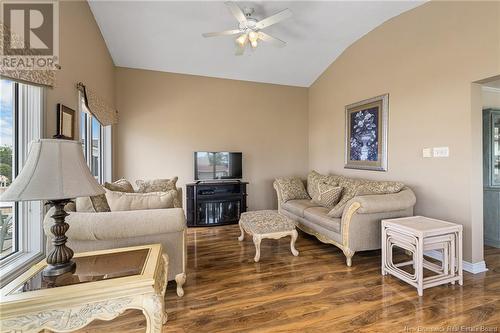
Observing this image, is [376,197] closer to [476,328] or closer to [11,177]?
[476,328]

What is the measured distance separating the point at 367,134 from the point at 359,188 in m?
1.01

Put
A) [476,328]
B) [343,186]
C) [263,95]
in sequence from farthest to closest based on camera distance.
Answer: [263,95], [343,186], [476,328]

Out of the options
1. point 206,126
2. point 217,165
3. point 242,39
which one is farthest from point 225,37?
point 217,165

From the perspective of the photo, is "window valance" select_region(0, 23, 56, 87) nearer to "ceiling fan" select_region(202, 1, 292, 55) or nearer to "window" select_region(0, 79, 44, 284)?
"window" select_region(0, 79, 44, 284)

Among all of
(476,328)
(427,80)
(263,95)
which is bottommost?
(476,328)

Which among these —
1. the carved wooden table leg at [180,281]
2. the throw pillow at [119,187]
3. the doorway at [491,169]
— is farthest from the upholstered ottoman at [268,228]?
the doorway at [491,169]

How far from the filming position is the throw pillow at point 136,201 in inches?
80.4

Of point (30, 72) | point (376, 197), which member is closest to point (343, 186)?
point (376, 197)

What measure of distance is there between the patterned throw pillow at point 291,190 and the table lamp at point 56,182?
3267 millimetres

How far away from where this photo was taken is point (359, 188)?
3.38 meters

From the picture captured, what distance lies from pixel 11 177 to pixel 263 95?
425 centimetres

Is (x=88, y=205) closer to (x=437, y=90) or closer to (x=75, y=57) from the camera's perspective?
(x=75, y=57)

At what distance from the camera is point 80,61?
2.76m

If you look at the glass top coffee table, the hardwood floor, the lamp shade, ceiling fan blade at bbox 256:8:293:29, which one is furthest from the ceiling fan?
the hardwood floor
